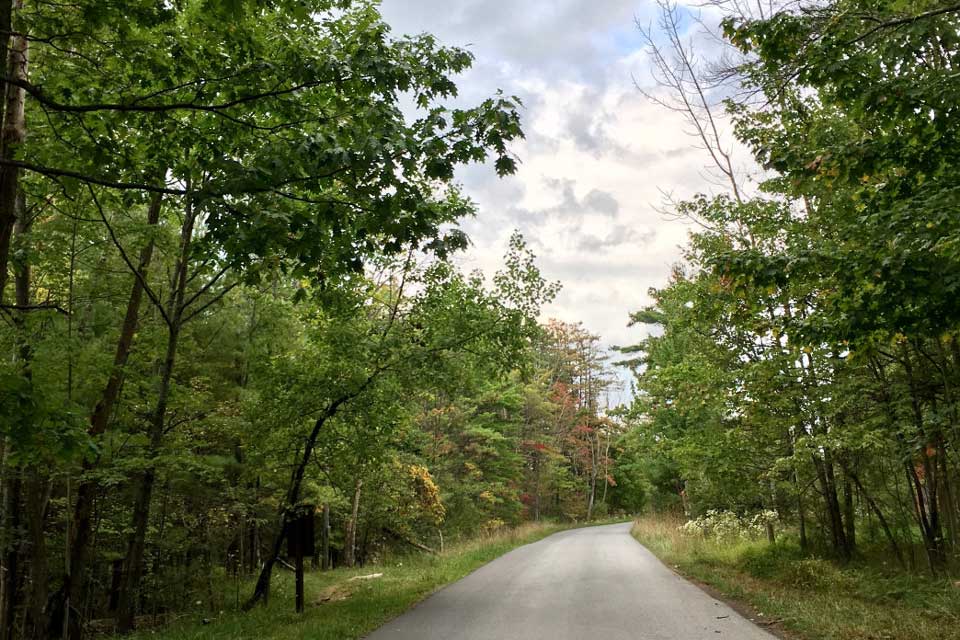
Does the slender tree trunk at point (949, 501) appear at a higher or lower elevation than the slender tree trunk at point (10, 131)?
lower

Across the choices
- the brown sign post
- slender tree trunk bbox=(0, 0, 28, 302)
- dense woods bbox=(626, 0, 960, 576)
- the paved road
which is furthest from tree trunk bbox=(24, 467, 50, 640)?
dense woods bbox=(626, 0, 960, 576)

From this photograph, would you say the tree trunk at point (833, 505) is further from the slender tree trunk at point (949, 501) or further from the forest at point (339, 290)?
the slender tree trunk at point (949, 501)

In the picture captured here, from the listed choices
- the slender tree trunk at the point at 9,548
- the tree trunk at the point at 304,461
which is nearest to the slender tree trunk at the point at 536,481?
the tree trunk at the point at 304,461

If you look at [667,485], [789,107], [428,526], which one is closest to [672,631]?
[789,107]

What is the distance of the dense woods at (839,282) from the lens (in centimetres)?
557

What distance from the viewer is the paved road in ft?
24.5

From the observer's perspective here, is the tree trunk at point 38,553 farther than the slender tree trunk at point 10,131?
Yes

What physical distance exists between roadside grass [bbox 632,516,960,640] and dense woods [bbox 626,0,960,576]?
0.98 m

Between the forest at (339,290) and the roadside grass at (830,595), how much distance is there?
923 millimetres

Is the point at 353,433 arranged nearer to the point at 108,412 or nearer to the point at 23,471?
the point at 108,412

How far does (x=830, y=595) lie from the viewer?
28.9 ft

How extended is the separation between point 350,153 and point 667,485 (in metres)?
35.7

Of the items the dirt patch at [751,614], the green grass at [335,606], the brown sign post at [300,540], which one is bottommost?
the green grass at [335,606]

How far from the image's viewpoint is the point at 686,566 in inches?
553
